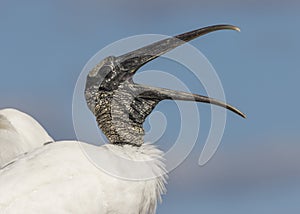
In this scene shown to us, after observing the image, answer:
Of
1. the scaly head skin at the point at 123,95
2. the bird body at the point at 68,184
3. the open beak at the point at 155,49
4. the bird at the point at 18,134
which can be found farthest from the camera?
the bird at the point at 18,134

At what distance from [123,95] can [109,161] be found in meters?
0.65

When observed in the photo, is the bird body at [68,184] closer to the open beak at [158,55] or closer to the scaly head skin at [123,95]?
the scaly head skin at [123,95]

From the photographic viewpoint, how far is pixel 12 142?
11953 mm

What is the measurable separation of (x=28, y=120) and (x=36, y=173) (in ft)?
8.18

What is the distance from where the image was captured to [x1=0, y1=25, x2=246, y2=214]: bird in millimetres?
10016

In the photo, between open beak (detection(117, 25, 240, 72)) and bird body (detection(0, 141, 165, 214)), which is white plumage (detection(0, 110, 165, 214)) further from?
open beak (detection(117, 25, 240, 72))

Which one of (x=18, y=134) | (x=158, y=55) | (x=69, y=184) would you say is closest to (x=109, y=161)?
(x=69, y=184)

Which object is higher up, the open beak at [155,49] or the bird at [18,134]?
the open beak at [155,49]

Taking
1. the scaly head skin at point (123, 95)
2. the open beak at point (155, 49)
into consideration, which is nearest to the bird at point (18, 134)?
the scaly head skin at point (123, 95)

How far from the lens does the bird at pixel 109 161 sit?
10016mm

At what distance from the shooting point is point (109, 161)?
1017 centimetres

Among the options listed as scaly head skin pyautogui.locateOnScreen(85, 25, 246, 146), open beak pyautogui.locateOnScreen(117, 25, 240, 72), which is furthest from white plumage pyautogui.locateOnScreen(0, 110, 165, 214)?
open beak pyautogui.locateOnScreen(117, 25, 240, 72)

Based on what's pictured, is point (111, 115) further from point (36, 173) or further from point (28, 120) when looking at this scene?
point (28, 120)

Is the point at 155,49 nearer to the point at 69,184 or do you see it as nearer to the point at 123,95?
the point at 123,95
